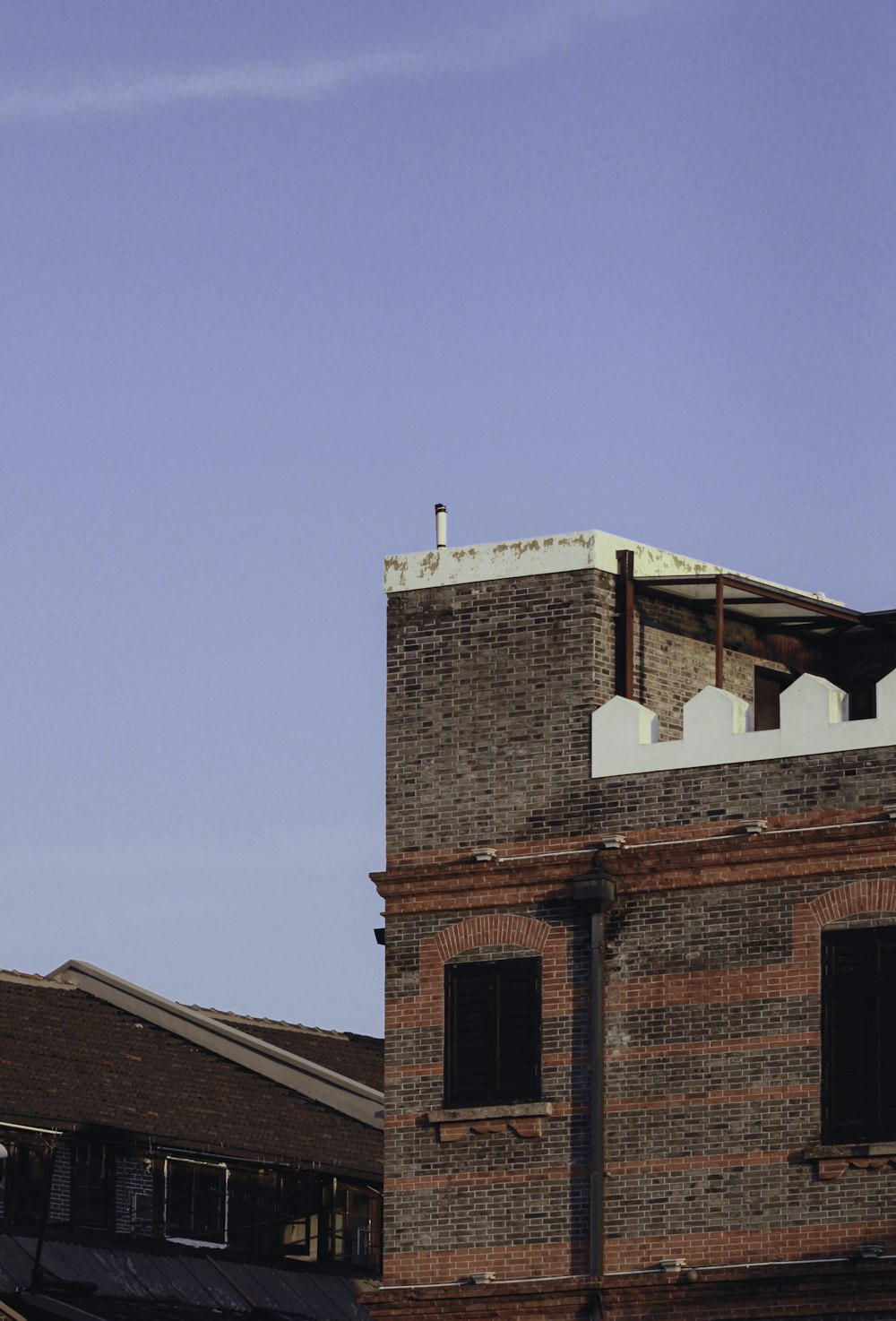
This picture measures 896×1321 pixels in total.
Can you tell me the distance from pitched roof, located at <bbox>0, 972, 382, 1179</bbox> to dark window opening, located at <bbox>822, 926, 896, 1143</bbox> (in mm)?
13019

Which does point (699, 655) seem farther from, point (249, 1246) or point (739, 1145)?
point (249, 1246)

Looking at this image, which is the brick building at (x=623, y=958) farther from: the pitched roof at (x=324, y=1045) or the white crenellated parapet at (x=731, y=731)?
the pitched roof at (x=324, y=1045)

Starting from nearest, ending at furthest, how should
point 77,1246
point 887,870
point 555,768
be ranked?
point 887,870 < point 555,768 < point 77,1246

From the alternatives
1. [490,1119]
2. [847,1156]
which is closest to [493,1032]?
[490,1119]

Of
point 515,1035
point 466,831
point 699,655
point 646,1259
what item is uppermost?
point 699,655

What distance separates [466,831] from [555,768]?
141 cm

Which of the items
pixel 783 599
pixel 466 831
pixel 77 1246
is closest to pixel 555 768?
pixel 466 831

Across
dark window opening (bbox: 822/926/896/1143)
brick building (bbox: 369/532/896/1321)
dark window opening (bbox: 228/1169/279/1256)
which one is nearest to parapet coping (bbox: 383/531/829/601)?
brick building (bbox: 369/532/896/1321)

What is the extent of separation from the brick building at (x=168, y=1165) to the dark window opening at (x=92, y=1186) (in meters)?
0.03

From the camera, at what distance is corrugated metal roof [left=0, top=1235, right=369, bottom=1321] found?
4119 centimetres

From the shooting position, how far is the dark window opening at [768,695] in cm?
3944

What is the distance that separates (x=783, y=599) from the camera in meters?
38.1

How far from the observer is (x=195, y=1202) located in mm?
44531

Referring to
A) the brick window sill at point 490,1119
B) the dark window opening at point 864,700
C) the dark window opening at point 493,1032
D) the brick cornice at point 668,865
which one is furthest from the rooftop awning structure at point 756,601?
the brick window sill at point 490,1119
